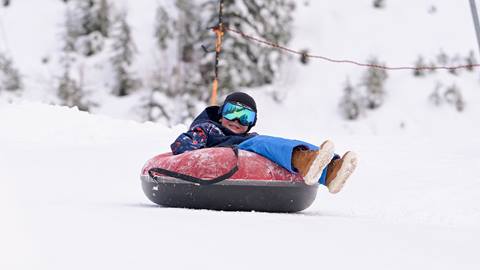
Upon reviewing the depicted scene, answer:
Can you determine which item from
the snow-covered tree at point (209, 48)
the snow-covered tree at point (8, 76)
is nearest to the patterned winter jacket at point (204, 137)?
the snow-covered tree at point (209, 48)

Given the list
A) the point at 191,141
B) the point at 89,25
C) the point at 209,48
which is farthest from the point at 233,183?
the point at 89,25

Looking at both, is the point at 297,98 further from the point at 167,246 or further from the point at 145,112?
the point at 167,246

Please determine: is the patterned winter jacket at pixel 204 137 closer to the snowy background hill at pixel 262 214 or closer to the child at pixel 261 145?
the child at pixel 261 145

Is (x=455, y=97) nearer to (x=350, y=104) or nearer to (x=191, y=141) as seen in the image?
(x=350, y=104)

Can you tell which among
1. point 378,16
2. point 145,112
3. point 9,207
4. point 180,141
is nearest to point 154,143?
point 180,141

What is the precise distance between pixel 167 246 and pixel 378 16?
79.0 ft

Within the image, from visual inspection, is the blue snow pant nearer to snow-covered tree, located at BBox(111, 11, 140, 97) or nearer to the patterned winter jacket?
the patterned winter jacket

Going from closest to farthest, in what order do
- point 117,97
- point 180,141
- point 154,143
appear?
point 180,141 < point 154,143 < point 117,97

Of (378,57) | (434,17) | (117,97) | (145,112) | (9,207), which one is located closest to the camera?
(9,207)

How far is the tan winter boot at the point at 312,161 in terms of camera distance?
11.4ft

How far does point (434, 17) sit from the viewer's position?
958 inches

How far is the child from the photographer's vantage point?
142 inches

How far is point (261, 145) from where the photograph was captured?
12.9ft

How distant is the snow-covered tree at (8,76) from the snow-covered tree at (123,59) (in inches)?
131
